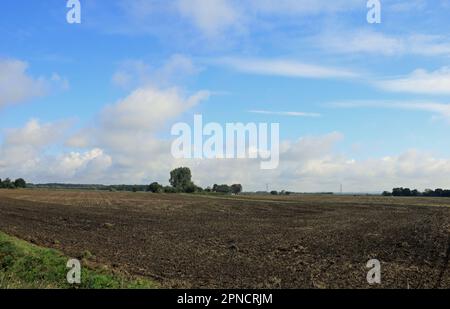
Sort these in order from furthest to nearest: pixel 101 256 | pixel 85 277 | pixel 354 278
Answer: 1. pixel 101 256
2. pixel 354 278
3. pixel 85 277

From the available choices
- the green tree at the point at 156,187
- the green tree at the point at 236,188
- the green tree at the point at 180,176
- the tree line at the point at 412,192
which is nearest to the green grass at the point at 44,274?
the green tree at the point at 156,187

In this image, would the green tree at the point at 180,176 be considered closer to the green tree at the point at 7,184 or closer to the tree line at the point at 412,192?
the green tree at the point at 7,184

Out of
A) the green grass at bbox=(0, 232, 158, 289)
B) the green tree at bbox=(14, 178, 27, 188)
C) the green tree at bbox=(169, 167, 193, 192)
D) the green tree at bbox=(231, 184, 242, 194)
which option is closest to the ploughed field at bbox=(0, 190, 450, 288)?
the green grass at bbox=(0, 232, 158, 289)

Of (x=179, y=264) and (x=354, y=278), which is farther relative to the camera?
(x=179, y=264)

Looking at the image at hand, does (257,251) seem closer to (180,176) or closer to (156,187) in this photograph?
(156,187)

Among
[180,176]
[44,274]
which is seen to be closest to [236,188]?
[180,176]

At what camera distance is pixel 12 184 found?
16662 centimetres

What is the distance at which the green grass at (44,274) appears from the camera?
13695 millimetres

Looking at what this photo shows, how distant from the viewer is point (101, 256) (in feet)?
67.4

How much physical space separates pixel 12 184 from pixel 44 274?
6413 inches
